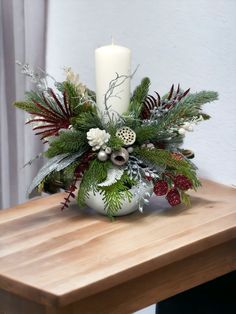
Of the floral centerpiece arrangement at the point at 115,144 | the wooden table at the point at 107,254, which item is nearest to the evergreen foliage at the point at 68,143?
the floral centerpiece arrangement at the point at 115,144

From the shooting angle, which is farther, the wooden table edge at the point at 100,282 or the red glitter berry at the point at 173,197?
the red glitter berry at the point at 173,197

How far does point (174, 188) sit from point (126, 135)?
0.12 metres

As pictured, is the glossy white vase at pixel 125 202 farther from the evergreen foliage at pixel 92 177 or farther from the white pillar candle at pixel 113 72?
the white pillar candle at pixel 113 72

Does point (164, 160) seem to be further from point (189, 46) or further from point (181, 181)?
point (189, 46)

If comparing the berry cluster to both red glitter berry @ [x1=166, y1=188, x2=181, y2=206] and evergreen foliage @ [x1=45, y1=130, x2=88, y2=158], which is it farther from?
evergreen foliage @ [x1=45, y1=130, x2=88, y2=158]

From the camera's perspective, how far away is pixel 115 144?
100 centimetres

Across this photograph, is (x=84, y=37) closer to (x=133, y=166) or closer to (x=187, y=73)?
(x=187, y=73)

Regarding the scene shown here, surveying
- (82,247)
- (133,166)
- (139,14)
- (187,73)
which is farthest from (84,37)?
(82,247)

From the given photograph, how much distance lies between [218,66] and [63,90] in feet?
1.05

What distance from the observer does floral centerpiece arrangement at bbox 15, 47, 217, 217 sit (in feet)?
3.30

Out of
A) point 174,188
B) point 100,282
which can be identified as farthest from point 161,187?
point 100,282

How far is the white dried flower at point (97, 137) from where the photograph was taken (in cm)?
99

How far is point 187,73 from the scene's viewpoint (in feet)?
4.15

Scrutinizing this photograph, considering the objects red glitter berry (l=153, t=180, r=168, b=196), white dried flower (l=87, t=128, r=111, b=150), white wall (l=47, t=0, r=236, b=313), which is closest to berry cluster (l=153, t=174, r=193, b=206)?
red glitter berry (l=153, t=180, r=168, b=196)
